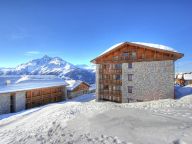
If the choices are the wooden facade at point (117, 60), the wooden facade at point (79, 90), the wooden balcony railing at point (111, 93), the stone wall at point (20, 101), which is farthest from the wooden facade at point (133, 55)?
the wooden facade at point (79, 90)

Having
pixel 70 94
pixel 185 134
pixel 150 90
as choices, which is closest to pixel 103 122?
pixel 185 134

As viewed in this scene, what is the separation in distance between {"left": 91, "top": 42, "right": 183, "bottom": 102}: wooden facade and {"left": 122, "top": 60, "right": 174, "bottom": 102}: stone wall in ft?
2.74

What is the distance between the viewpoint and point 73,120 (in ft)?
32.8

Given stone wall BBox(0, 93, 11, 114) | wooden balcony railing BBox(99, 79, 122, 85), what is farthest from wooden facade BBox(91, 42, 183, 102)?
stone wall BBox(0, 93, 11, 114)

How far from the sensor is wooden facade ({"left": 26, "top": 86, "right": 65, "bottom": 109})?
91.3 feet

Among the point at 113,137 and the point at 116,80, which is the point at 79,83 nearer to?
the point at 116,80

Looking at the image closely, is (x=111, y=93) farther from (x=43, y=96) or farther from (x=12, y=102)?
(x=12, y=102)

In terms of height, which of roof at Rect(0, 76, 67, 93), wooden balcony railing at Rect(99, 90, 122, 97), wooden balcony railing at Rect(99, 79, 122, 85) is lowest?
wooden balcony railing at Rect(99, 90, 122, 97)

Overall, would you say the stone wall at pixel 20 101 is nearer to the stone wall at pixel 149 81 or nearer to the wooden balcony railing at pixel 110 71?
the wooden balcony railing at pixel 110 71

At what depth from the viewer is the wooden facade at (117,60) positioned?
22.9 meters

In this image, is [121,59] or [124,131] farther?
[121,59]

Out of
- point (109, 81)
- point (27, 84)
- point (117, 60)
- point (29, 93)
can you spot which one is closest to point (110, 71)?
point (109, 81)

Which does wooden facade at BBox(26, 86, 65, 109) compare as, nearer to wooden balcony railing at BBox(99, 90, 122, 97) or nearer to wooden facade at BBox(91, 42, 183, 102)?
wooden facade at BBox(91, 42, 183, 102)

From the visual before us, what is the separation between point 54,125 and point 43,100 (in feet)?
75.8
